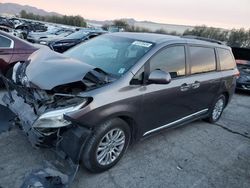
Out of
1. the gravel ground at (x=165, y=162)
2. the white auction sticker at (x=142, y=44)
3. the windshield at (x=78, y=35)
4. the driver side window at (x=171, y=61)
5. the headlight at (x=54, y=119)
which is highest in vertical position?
the white auction sticker at (x=142, y=44)

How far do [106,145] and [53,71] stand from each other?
111 cm

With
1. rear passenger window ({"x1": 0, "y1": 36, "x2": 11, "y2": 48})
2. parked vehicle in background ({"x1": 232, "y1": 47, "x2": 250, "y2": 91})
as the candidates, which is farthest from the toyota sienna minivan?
parked vehicle in background ({"x1": 232, "y1": 47, "x2": 250, "y2": 91})

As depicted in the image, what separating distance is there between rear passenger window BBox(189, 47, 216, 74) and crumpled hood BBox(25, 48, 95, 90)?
2.02m

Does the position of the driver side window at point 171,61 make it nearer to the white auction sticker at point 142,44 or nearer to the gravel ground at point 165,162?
the white auction sticker at point 142,44

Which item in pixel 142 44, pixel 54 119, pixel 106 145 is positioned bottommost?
pixel 106 145

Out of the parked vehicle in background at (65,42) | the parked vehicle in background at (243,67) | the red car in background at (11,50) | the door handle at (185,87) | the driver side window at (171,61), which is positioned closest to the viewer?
the driver side window at (171,61)

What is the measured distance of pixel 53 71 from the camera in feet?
10.0

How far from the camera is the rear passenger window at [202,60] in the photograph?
14.4 feet

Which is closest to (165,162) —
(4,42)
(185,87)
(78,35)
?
(185,87)

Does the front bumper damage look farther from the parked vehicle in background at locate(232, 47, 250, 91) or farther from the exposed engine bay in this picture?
the parked vehicle in background at locate(232, 47, 250, 91)

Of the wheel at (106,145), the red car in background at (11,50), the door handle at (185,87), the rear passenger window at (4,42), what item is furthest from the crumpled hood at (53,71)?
the rear passenger window at (4,42)

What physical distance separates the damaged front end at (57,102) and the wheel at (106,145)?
18cm

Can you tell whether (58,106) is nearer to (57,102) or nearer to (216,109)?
(57,102)

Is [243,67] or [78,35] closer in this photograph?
[243,67]
